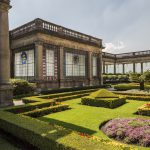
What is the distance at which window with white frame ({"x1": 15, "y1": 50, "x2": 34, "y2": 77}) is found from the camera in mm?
27625

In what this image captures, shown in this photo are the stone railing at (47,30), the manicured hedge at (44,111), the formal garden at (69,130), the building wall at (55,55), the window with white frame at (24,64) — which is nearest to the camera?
the formal garden at (69,130)

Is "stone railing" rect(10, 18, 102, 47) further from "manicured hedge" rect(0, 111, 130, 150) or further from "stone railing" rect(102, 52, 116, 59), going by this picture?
"stone railing" rect(102, 52, 116, 59)

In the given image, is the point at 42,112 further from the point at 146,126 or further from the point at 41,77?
the point at 41,77

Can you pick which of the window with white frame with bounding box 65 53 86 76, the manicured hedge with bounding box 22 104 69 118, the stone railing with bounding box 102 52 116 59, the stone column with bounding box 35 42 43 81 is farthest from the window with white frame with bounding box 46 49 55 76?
the stone railing with bounding box 102 52 116 59

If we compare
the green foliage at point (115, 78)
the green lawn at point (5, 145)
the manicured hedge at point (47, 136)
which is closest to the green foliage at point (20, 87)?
the manicured hedge at point (47, 136)

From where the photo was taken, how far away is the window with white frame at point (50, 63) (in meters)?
27.6

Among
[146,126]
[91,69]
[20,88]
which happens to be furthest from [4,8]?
[91,69]

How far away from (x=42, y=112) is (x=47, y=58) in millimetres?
14817

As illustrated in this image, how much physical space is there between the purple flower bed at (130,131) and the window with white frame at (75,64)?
2110cm

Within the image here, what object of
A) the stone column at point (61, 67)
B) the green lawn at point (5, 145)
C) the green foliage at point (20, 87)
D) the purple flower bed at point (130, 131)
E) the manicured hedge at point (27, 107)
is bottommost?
the green lawn at point (5, 145)

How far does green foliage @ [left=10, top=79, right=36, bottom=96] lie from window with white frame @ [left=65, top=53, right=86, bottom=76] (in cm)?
918

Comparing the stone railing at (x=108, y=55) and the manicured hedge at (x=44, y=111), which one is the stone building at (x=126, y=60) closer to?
the stone railing at (x=108, y=55)

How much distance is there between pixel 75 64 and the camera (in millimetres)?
33312

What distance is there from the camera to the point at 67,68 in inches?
1236
